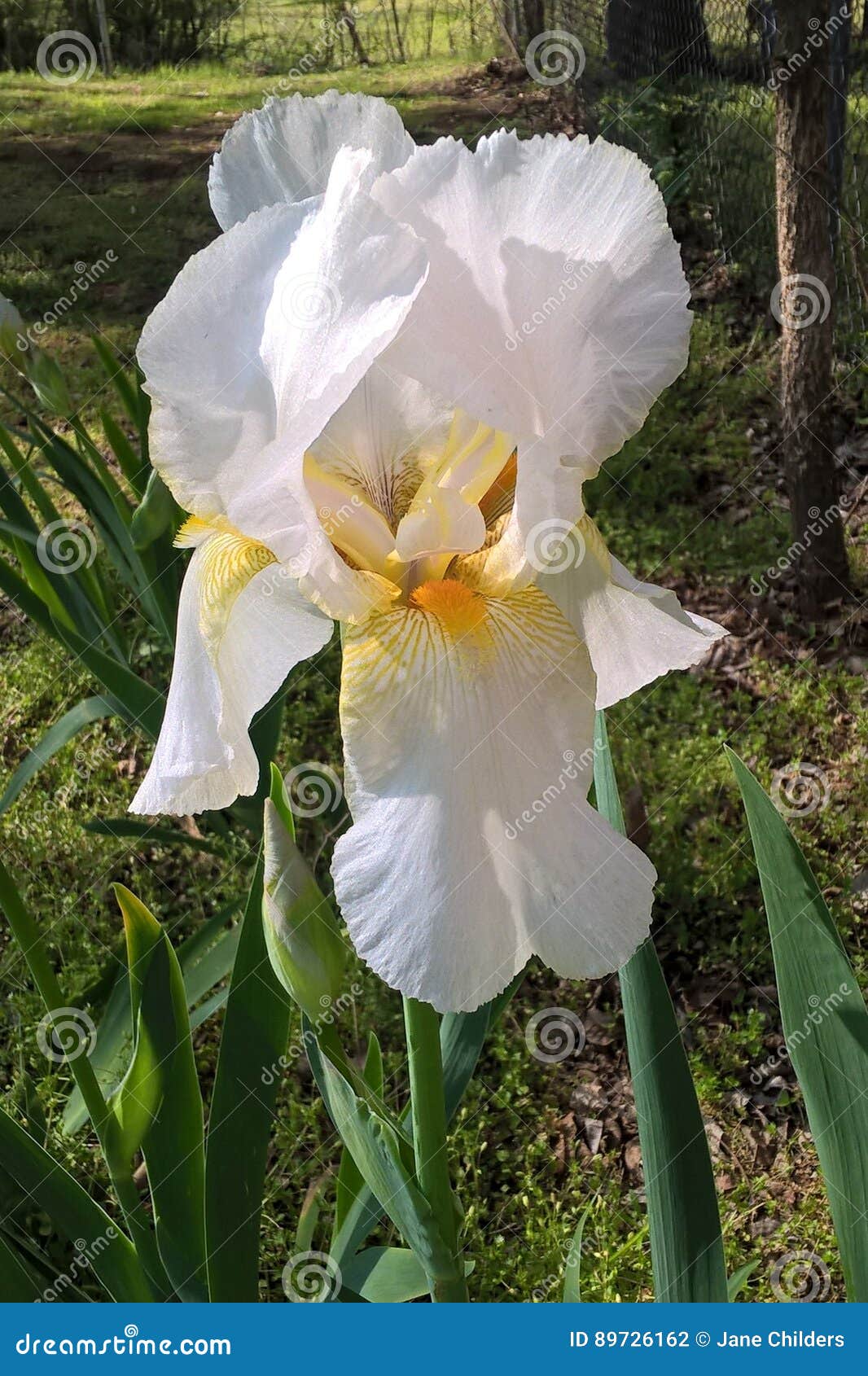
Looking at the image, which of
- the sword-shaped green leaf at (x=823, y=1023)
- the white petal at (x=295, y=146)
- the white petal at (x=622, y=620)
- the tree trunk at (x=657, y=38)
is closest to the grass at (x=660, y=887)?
the sword-shaped green leaf at (x=823, y=1023)

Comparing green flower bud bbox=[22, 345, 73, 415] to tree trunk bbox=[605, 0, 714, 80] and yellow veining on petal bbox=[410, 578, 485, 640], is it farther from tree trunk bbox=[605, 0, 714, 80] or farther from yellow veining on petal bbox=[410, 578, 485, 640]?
tree trunk bbox=[605, 0, 714, 80]

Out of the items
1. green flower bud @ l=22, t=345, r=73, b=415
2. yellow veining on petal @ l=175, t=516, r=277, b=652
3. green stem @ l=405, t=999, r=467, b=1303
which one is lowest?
green stem @ l=405, t=999, r=467, b=1303

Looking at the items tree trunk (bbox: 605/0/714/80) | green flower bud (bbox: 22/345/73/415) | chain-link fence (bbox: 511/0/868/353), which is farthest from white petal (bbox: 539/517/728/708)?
tree trunk (bbox: 605/0/714/80)

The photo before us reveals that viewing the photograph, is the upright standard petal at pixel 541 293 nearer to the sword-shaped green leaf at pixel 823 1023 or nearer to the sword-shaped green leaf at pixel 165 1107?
the sword-shaped green leaf at pixel 823 1023

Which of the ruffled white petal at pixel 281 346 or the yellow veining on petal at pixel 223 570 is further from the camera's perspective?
the yellow veining on petal at pixel 223 570

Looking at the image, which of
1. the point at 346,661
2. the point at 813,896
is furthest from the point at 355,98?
the point at 813,896

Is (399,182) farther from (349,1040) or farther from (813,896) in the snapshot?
(349,1040)
